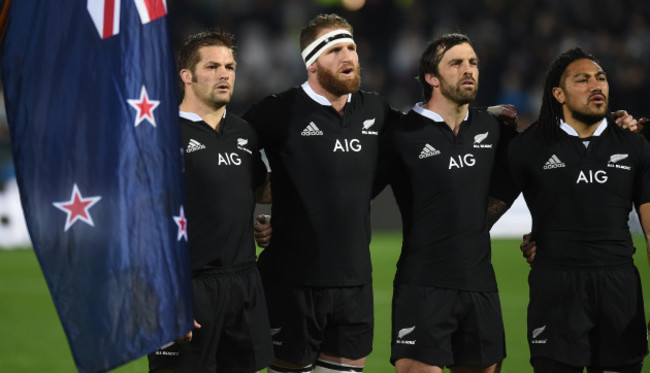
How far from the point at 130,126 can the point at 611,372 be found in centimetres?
304

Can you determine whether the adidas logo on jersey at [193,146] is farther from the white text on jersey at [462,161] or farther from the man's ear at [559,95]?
the man's ear at [559,95]

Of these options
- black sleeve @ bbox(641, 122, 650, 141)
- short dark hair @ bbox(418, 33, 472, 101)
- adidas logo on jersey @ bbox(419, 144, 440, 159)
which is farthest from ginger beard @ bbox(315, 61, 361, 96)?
black sleeve @ bbox(641, 122, 650, 141)

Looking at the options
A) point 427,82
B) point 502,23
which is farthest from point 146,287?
point 502,23

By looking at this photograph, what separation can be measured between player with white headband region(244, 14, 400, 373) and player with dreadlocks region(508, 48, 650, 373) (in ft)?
2.96

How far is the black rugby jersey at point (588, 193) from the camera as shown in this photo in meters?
5.28

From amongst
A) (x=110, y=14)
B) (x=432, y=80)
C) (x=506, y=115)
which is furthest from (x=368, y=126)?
(x=110, y=14)

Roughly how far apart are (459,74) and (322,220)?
1073 mm

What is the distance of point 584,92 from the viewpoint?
538cm

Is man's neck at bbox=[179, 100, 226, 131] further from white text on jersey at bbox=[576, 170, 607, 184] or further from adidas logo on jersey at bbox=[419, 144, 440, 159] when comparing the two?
white text on jersey at bbox=[576, 170, 607, 184]

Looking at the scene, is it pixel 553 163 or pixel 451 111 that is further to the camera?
pixel 451 111

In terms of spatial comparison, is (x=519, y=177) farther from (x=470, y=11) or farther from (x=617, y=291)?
(x=470, y=11)

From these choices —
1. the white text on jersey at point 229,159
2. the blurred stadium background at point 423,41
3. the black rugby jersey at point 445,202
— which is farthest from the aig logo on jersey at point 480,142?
the blurred stadium background at point 423,41

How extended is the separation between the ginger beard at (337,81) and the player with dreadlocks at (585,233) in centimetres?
98

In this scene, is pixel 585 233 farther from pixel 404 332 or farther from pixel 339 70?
pixel 339 70
